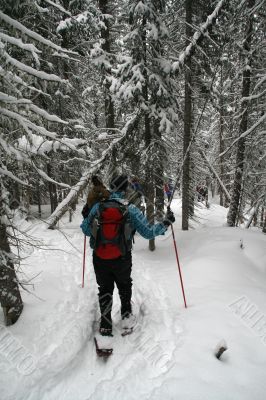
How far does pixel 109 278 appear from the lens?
531 cm

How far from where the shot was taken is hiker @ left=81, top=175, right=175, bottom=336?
497cm

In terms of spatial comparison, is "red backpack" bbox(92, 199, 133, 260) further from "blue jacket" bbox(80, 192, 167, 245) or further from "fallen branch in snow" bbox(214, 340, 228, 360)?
"fallen branch in snow" bbox(214, 340, 228, 360)

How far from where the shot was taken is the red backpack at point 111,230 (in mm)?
4949

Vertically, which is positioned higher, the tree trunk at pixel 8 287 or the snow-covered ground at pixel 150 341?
the tree trunk at pixel 8 287

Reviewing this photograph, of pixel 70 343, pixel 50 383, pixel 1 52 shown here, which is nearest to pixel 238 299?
pixel 70 343

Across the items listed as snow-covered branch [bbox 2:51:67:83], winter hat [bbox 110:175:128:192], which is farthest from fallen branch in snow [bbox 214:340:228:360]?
snow-covered branch [bbox 2:51:67:83]

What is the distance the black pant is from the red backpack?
0.17 m

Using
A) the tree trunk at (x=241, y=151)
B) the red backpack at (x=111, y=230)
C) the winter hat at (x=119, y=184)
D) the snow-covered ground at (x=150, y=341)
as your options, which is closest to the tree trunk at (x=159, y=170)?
the snow-covered ground at (x=150, y=341)

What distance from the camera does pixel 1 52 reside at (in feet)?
13.8

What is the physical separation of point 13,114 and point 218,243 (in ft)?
25.3

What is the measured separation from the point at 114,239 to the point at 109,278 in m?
0.81

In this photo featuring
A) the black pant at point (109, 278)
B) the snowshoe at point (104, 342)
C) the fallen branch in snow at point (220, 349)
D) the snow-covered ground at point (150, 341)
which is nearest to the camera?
the snow-covered ground at point (150, 341)

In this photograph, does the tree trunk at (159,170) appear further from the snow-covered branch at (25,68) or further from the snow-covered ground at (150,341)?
the snow-covered branch at (25,68)

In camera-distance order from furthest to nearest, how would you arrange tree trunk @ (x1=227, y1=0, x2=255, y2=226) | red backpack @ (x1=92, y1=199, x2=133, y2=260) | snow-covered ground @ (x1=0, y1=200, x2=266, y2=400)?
tree trunk @ (x1=227, y1=0, x2=255, y2=226) < red backpack @ (x1=92, y1=199, x2=133, y2=260) < snow-covered ground @ (x1=0, y1=200, x2=266, y2=400)
